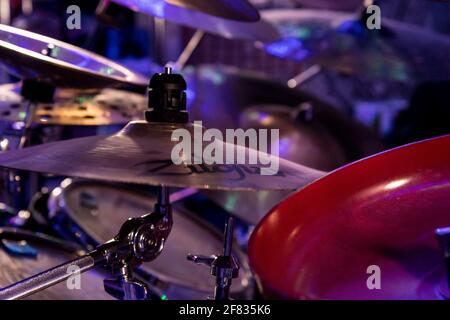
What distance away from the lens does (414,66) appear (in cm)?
194

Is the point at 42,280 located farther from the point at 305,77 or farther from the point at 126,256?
the point at 305,77

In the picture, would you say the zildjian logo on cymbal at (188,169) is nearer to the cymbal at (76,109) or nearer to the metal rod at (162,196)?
the metal rod at (162,196)

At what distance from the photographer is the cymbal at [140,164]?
535mm

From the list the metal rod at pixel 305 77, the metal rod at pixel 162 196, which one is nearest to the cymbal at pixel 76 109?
the metal rod at pixel 162 196

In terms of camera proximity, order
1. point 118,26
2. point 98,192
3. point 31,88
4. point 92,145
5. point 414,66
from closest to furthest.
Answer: point 92,145, point 31,88, point 98,192, point 118,26, point 414,66

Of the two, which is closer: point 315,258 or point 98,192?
point 315,258

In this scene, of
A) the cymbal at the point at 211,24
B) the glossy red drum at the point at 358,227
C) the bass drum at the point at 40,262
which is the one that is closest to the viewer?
the glossy red drum at the point at 358,227

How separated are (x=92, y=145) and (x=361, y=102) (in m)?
2.79

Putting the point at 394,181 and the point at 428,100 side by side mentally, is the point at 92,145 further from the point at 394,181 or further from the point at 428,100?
the point at 428,100

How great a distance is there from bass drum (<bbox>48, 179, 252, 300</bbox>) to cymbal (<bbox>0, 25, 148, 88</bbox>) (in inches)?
11.5

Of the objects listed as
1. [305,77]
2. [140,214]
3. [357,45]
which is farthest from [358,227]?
[305,77]

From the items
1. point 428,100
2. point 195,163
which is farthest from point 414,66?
point 195,163

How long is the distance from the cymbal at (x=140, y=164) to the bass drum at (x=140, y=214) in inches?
16.8

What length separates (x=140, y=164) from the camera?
560 millimetres
